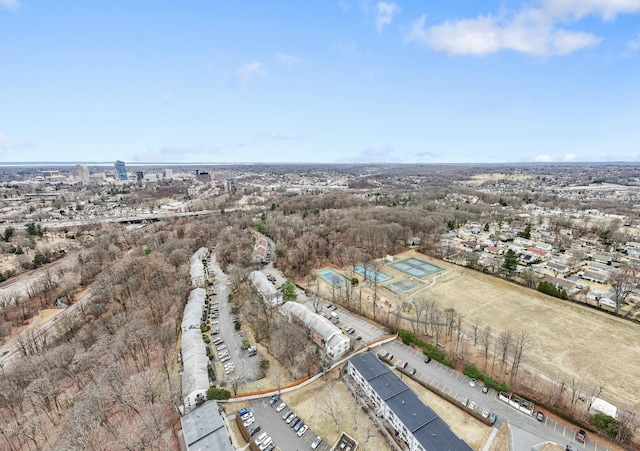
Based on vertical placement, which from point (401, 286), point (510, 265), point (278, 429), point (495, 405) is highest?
point (510, 265)

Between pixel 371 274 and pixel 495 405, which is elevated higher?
pixel 371 274

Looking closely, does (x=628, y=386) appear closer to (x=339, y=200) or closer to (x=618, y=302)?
A: (x=618, y=302)

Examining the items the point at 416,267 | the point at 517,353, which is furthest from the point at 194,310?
the point at 416,267

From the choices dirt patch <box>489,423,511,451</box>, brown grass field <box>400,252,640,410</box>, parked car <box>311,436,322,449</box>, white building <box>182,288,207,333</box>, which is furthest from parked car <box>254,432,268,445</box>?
brown grass field <box>400,252,640,410</box>

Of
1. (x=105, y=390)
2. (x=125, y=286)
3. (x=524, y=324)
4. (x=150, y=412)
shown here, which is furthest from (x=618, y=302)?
(x=125, y=286)

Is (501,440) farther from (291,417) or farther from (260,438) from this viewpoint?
(260,438)

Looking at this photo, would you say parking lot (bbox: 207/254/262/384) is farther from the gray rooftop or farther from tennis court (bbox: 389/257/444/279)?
tennis court (bbox: 389/257/444/279)
